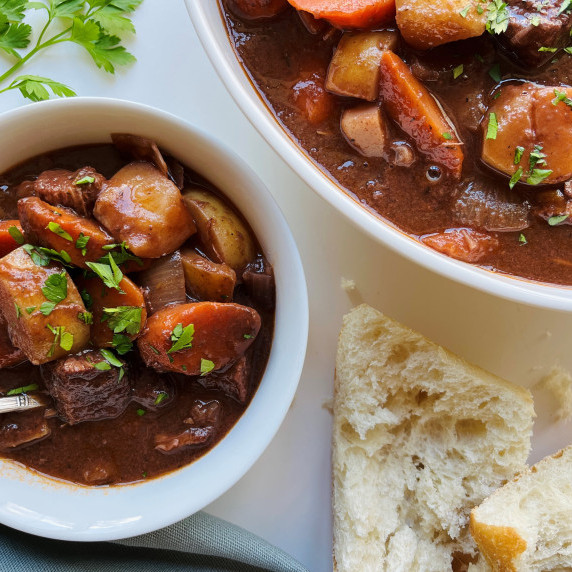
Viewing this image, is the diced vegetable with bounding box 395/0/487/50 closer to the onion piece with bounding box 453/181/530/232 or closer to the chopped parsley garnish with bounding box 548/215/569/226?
the onion piece with bounding box 453/181/530/232

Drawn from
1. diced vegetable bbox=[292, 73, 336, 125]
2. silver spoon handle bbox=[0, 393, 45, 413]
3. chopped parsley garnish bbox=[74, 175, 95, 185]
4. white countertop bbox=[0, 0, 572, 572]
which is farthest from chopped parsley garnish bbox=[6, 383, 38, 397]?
diced vegetable bbox=[292, 73, 336, 125]

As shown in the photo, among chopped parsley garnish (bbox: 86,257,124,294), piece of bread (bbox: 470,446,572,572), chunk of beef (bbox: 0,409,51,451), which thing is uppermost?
chopped parsley garnish (bbox: 86,257,124,294)

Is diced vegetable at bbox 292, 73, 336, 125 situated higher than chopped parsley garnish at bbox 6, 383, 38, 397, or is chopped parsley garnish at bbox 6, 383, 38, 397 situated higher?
diced vegetable at bbox 292, 73, 336, 125

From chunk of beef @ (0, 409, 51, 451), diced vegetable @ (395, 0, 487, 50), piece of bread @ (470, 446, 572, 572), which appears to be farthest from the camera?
piece of bread @ (470, 446, 572, 572)

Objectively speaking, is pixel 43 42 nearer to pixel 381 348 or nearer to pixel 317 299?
pixel 317 299

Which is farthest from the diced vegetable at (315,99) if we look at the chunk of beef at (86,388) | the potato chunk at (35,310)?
the chunk of beef at (86,388)

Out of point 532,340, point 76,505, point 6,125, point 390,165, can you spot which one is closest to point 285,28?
point 390,165

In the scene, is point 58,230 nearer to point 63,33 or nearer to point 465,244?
point 63,33
